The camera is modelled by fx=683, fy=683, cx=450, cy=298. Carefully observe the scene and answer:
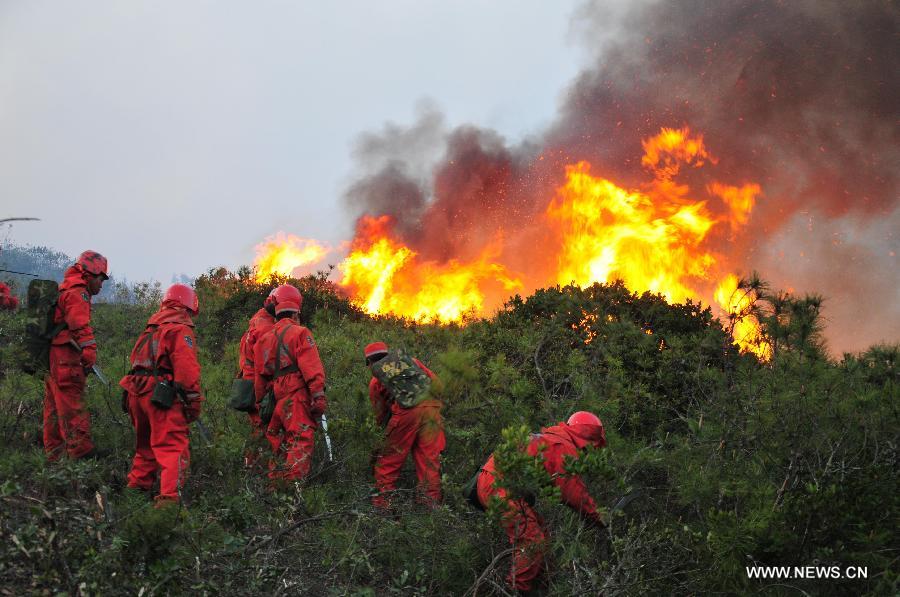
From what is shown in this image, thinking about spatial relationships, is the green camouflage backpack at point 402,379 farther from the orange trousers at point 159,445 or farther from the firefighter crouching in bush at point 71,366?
the firefighter crouching in bush at point 71,366

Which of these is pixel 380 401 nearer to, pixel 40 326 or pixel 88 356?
pixel 88 356

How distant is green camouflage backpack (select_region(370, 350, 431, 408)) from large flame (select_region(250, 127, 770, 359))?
6.82 meters

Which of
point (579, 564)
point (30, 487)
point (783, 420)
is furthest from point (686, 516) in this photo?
point (30, 487)

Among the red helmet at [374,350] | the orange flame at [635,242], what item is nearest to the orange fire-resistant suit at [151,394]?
the red helmet at [374,350]

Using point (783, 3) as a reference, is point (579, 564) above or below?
below

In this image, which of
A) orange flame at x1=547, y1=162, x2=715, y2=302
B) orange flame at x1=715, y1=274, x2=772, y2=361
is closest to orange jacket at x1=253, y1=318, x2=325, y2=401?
orange flame at x1=715, y1=274, x2=772, y2=361

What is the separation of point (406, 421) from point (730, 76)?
52.1 ft

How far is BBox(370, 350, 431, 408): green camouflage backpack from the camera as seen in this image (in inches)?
245

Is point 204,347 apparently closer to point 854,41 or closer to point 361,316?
point 361,316

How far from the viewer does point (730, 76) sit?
18141mm

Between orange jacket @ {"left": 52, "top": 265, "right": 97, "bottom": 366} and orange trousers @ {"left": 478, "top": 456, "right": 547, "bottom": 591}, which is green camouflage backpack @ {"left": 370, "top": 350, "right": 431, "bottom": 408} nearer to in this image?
orange trousers @ {"left": 478, "top": 456, "right": 547, "bottom": 591}

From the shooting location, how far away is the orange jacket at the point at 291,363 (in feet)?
20.1

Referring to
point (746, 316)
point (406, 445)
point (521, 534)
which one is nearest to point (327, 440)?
point (406, 445)

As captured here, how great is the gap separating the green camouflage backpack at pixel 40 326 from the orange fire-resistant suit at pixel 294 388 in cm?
182
